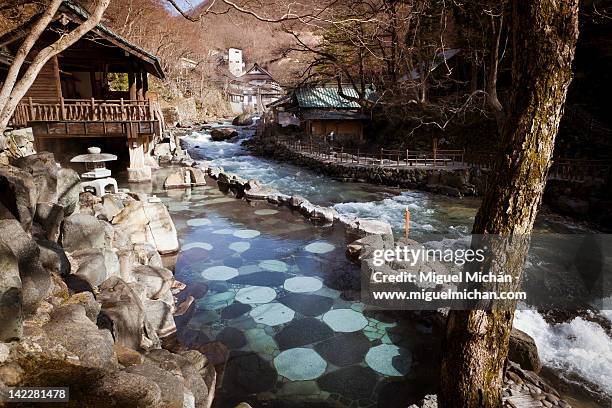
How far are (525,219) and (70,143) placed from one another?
20821 millimetres

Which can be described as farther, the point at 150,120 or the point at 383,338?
the point at 150,120

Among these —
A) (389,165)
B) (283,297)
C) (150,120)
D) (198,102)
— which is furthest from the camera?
(198,102)

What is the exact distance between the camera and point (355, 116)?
32.1 m

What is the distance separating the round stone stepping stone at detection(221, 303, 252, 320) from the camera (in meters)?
7.15

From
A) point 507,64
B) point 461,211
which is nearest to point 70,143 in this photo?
point 461,211

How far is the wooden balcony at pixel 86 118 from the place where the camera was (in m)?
15.2

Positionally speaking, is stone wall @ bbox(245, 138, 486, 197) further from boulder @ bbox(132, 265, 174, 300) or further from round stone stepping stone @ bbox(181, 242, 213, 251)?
boulder @ bbox(132, 265, 174, 300)

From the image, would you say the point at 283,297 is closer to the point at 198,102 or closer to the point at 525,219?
the point at 525,219

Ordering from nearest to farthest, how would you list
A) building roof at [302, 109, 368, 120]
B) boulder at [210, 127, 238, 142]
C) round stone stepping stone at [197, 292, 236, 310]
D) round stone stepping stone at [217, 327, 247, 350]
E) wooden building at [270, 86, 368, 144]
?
round stone stepping stone at [217, 327, 247, 350]
round stone stepping stone at [197, 292, 236, 310]
building roof at [302, 109, 368, 120]
wooden building at [270, 86, 368, 144]
boulder at [210, 127, 238, 142]

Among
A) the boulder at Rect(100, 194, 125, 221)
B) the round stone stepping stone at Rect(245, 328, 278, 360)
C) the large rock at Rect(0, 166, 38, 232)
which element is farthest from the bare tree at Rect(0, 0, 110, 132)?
the round stone stepping stone at Rect(245, 328, 278, 360)

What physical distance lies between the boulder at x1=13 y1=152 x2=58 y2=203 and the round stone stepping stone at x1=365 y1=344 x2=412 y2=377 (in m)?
6.00

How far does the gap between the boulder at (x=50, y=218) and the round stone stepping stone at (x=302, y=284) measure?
458 centimetres

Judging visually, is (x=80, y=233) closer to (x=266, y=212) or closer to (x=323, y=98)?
(x=266, y=212)

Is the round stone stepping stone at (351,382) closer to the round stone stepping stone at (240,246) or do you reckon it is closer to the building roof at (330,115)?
the round stone stepping stone at (240,246)
